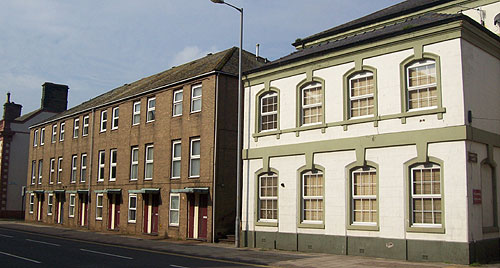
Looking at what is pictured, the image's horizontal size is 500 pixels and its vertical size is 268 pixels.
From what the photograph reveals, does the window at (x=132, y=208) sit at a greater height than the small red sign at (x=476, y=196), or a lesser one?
lesser

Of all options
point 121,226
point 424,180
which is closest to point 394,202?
point 424,180

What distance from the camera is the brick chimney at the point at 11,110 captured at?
5222 centimetres

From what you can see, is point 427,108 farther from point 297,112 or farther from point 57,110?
point 57,110

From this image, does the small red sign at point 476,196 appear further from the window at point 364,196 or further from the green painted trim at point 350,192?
the window at point 364,196

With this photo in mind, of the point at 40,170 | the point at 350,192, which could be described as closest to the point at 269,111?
the point at 350,192

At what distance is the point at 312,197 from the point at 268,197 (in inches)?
96.3

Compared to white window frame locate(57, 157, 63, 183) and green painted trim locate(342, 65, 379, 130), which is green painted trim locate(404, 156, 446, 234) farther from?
white window frame locate(57, 157, 63, 183)

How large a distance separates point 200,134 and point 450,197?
1398 cm

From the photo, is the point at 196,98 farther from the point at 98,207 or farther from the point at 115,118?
the point at 98,207

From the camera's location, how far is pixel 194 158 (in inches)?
1039

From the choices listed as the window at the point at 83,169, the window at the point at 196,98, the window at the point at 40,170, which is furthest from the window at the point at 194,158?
the window at the point at 40,170

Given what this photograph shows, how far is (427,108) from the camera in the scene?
53.4 feet

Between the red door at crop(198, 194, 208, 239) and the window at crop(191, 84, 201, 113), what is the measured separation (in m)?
4.74

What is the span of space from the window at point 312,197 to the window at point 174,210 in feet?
30.7
